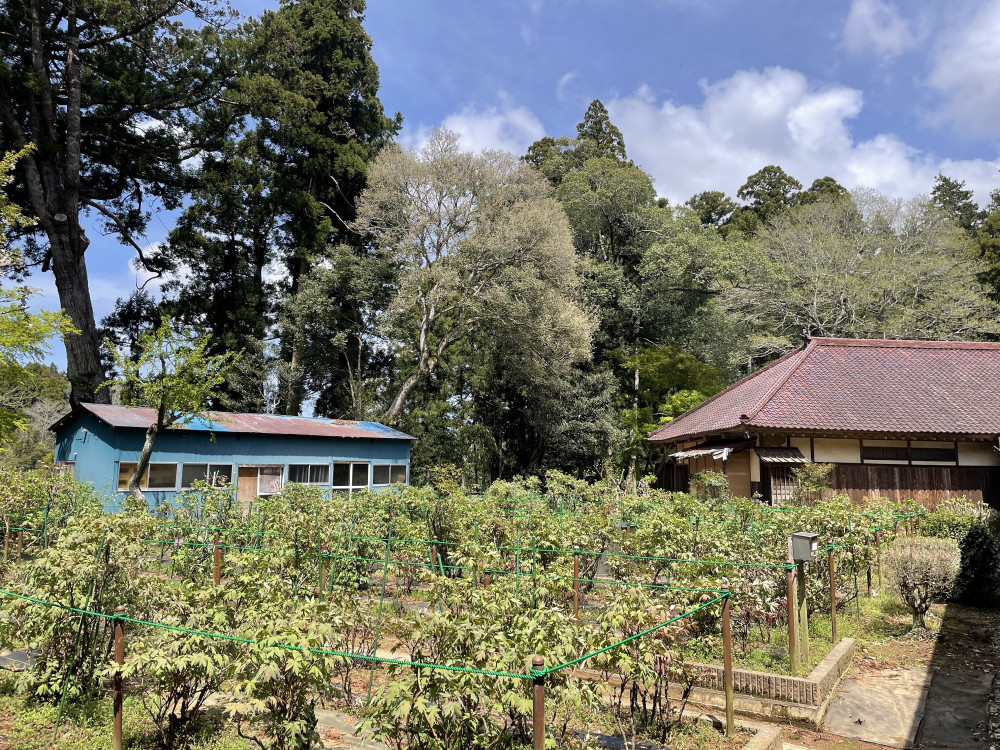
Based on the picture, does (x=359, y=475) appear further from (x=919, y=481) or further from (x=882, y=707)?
(x=882, y=707)

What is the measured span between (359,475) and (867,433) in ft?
47.3

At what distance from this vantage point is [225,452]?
17047 millimetres

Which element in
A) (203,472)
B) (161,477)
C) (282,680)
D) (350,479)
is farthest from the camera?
(350,479)

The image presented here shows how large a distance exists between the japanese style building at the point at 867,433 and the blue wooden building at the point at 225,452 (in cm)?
994

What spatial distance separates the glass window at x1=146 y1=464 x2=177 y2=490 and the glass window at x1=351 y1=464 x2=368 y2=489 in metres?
5.45

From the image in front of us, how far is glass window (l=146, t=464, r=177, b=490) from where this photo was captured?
1573cm

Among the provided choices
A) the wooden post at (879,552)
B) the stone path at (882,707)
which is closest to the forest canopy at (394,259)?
the wooden post at (879,552)

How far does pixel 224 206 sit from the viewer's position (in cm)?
2662

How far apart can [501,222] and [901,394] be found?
551 inches

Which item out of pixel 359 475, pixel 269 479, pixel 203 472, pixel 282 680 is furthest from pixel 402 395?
pixel 282 680

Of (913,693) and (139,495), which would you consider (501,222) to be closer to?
(139,495)

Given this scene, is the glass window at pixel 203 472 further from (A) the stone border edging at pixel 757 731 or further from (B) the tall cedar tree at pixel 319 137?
(A) the stone border edging at pixel 757 731

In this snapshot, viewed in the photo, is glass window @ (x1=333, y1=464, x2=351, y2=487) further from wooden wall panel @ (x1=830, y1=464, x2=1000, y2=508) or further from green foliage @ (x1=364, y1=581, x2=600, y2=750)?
green foliage @ (x1=364, y1=581, x2=600, y2=750)

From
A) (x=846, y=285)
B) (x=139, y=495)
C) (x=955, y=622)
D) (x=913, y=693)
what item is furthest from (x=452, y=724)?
(x=846, y=285)
